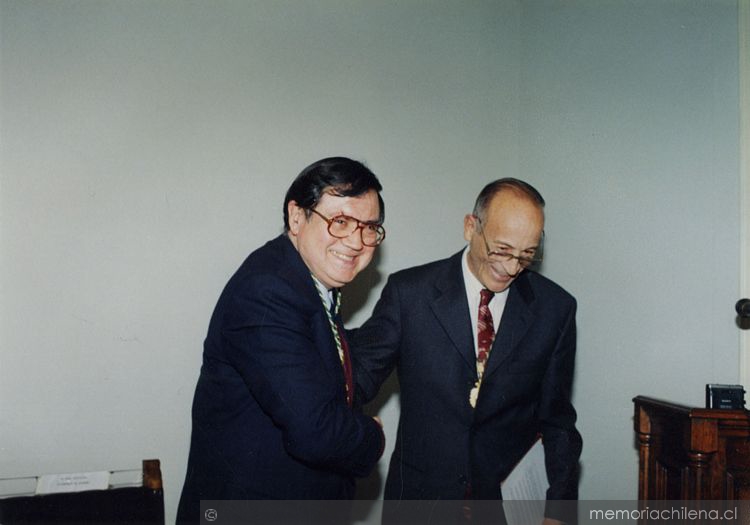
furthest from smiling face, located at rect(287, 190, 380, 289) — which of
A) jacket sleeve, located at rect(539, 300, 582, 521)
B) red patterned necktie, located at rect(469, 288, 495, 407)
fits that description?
jacket sleeve, located at rect(539, 300, 582, 521)

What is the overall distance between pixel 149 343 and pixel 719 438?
6.26 ft

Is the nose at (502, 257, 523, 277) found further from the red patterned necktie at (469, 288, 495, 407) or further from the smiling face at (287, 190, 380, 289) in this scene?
the smiling face at (287, 190, 380, 289)

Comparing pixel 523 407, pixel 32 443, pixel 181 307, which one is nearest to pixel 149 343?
pixel 181 307

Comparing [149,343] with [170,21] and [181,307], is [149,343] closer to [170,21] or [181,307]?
[181,307]

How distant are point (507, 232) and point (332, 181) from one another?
23.6 inches

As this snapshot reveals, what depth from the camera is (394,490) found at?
212 centimetres

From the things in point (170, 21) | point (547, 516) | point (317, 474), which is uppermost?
point (170, 21)

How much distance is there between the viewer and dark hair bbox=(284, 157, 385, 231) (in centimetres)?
168

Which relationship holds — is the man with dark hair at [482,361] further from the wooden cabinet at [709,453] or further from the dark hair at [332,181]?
the dark hair at [332,181]

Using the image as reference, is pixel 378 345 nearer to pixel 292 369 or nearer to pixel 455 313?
pixel 455 313

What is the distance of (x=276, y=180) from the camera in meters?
2.67

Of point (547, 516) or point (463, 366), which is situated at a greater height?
point (463, 366)

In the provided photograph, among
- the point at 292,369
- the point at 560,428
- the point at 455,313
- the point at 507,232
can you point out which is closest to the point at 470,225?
the point at 507,232

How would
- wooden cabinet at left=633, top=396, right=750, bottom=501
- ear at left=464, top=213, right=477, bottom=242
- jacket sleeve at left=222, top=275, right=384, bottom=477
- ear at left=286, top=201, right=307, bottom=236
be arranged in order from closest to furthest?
jacket sleeve at left=222, top=275, right=384, bottom=477 → wooden cabinet at left=633, top=396, right=750, bottom=501 → ear at left=286, top=201, right=307, bottom=236 → ear at left=464, top=213, right=477, bottom=242
